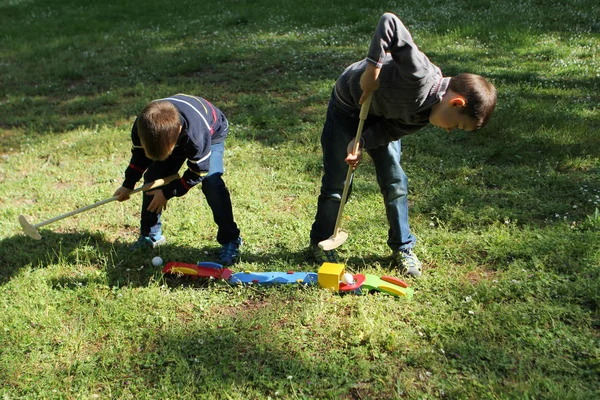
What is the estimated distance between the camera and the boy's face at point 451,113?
2590mm

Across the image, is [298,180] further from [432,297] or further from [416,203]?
[432,297]

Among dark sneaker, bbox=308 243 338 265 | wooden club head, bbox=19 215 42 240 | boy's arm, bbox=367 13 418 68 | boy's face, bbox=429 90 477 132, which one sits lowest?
dark sneaker, bbox=308 243 338 265

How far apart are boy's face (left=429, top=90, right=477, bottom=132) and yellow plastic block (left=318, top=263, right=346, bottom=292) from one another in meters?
1.04

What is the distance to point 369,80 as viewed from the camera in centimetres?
254

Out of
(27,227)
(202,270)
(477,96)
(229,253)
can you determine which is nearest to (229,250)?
(229,253)

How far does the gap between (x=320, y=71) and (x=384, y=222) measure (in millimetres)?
3817

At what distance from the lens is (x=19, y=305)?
3059mm

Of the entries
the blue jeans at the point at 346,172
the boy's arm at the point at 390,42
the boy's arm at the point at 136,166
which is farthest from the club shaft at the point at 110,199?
the boy's arm at the point at 390,42

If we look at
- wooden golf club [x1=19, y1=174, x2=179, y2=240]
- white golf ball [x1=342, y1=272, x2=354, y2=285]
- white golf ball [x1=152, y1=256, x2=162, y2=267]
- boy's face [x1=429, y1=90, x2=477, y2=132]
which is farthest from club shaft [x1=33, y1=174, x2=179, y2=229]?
boy's face [x1=429, y1=90, x2=477, y2=132]

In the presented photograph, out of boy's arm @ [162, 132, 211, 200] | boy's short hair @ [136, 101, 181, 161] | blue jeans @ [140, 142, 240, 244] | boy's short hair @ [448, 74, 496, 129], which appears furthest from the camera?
blue jeans @ [140, 142, 240, 244]

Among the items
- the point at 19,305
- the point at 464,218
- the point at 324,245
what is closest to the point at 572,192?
the point at 464,218

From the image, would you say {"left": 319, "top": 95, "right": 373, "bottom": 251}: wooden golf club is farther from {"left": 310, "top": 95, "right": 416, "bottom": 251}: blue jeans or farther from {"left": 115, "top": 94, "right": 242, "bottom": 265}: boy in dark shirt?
{"left": 115, "top": 94, "right": 242, "bottom": 265}: boy in dark shirt

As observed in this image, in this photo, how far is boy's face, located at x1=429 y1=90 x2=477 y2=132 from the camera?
259 centimetres

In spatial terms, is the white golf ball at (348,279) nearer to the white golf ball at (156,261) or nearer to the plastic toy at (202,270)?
the plastic toy at (202,270)
